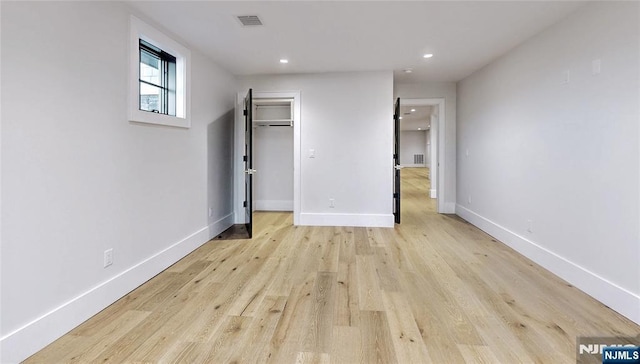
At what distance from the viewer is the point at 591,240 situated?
8.16 feet

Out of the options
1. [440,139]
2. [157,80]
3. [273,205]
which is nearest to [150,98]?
[157,80]

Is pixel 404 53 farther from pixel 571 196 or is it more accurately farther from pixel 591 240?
pixel 591 240

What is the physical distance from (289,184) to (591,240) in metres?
4.53

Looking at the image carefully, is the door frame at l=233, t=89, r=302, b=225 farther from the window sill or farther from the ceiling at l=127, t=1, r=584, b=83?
the window sill

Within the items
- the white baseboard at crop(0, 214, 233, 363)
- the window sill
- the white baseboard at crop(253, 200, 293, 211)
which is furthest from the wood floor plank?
the white baseboard at crop(253, 200, 293, 211)

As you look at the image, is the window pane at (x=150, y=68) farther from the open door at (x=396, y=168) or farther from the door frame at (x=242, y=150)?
the open door at (x=396, y=168)

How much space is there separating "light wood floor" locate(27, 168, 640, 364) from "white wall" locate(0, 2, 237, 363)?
0.68 feet

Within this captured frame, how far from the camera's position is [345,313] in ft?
7.11

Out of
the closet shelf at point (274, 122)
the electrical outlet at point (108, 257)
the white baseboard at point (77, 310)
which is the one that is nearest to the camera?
the white baseboard at point (77, 310)

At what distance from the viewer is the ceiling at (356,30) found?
2609mm

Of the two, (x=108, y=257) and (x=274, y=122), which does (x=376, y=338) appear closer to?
(x=108, y=257)

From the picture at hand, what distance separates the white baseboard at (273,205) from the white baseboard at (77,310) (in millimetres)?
2785

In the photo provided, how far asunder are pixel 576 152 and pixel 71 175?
383 cm

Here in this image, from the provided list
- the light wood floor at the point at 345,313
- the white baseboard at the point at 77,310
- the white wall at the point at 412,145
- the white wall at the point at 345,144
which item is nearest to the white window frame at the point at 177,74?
the white baseboard at the point at 77,310
